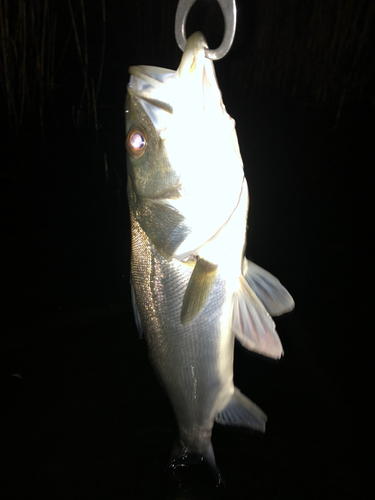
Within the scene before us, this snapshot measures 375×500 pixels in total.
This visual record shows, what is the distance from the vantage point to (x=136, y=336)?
231 cm

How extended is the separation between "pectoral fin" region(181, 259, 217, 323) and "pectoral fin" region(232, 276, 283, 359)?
11 centimetres

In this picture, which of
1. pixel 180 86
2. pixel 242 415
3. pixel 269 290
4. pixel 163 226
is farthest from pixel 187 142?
pixel 242 415

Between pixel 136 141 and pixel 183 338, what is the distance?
63 cm

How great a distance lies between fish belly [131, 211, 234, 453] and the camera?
0.95 meters

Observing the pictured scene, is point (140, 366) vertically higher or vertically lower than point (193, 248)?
lower

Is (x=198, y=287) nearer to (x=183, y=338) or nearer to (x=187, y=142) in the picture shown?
(x=183, y=338)

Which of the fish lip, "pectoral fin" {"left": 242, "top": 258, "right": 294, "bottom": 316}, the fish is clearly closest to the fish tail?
the fish

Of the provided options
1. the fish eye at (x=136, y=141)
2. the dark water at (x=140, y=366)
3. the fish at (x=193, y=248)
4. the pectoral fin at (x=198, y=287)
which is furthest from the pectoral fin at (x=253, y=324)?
Answer: the dark water at (x=140, y=366)

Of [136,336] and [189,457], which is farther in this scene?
[136,336]

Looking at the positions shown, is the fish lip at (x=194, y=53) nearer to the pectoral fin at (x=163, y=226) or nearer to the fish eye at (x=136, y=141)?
the fish eye at (x=136, y=141)

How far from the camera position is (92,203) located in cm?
386

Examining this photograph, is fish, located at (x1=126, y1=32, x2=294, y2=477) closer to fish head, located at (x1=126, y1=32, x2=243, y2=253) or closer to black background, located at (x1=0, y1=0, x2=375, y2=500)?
fish head, located at (x1=126, y1=32, x2=243, y2=253)

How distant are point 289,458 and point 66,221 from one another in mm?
3087

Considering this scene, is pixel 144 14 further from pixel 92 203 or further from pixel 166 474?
pixel 166 474
